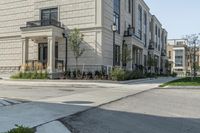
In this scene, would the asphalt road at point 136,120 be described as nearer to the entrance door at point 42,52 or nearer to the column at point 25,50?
the column at point 25,50

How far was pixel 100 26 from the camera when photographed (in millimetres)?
34750

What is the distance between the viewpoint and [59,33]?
35.7 meters

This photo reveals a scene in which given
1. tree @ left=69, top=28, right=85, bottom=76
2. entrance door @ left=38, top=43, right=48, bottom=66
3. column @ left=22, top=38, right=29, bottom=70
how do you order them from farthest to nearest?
1. entrance door @ left=38, top=43, right=48, bottom=66
2. column @ left=22, top=38, right=29, bottom=70
3. tree @ left=69, top=28, right=85, bottom=76

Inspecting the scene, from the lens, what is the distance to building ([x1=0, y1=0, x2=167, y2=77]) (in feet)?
115

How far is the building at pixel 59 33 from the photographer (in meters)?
35.0

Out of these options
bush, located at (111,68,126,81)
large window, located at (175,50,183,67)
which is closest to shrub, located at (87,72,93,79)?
bush, located at (111,68,126,81)

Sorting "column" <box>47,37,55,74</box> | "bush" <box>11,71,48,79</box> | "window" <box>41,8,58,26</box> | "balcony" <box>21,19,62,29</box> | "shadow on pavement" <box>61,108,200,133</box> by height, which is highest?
"window" <box>41,8,58,26</box>

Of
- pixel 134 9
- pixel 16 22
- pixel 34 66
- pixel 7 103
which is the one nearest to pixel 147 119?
pixel 7 103

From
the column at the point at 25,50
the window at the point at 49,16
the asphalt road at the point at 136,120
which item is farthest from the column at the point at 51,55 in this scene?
the asphalt road at the point at 136,120

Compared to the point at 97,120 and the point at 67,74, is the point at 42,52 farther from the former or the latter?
the point at 97,120

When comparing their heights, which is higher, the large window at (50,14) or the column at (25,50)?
the large window at (50,14)

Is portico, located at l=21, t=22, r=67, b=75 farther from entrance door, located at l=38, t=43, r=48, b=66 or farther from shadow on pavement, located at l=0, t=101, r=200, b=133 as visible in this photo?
shadow on pavement, located at l=0, t=101, r=200, b=133

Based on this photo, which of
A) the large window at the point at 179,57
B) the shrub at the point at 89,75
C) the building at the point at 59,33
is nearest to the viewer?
the shrub at the point at 89,75

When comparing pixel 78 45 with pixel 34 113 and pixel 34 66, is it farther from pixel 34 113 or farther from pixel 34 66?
pixel 34 113
